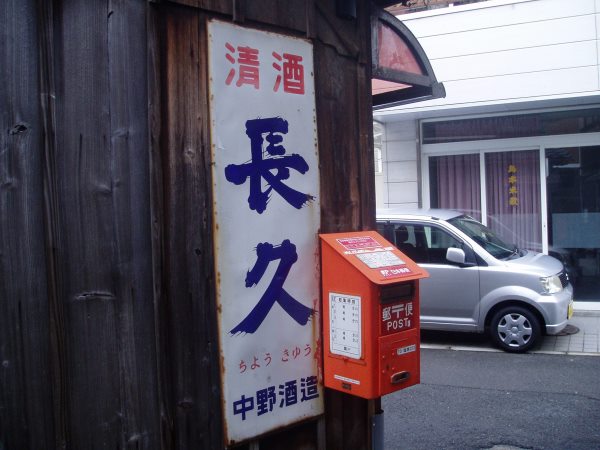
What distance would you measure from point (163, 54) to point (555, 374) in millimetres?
6413

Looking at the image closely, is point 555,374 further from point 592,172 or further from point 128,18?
point 128,18

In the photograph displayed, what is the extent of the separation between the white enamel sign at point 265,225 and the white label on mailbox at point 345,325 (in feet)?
0.35

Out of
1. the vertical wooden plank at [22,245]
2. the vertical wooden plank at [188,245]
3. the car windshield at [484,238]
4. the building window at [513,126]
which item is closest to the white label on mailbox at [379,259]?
the vertical wooden plank at [188,245]

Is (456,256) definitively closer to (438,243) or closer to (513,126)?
(438,243)

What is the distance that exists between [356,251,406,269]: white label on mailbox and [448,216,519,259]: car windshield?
5.89m

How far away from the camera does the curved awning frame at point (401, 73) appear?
138 inches

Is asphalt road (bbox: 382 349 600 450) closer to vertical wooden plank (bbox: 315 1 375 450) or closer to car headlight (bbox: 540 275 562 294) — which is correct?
car headlight (bbox: 540 275 562 294)

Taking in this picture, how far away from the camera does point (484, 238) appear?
8.87 meters

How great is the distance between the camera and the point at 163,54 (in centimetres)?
250

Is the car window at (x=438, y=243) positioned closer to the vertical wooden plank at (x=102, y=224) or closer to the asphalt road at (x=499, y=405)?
the asphalt road at (x=499, y=405)

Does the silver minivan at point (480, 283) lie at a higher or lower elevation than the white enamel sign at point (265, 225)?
lower

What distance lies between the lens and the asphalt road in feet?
17.5

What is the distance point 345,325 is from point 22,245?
1464 mm

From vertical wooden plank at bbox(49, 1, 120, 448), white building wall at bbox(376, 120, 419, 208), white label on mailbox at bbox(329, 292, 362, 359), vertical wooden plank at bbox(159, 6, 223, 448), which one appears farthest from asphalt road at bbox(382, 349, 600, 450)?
white building wall at bbox(376, 120, 419, 208)
